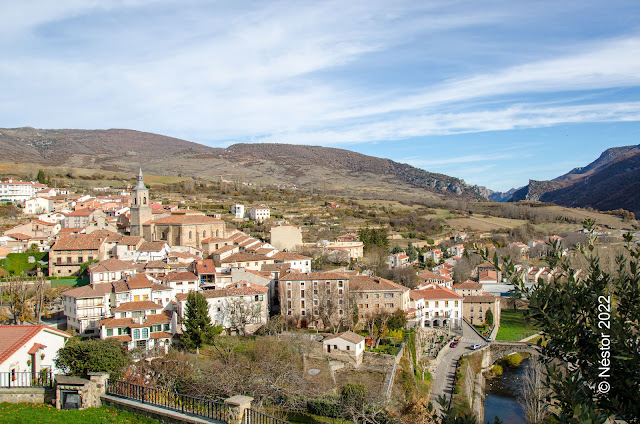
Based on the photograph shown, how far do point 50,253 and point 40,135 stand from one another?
6864 inches

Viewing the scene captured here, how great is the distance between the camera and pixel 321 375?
77.3 feet

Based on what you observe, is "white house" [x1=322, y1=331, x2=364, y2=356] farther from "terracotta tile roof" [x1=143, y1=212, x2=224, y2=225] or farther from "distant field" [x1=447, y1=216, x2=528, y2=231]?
"distant field" [x1=447, y1=216, x2=528, y2=231]

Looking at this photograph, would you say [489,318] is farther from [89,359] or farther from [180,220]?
[89,359]

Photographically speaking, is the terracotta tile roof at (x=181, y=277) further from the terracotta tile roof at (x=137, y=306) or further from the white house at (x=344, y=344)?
the white house at (x=344, y=344)

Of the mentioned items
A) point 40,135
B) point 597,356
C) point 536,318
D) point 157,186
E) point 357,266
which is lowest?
point 357,266

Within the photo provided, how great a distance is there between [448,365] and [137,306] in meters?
19.5

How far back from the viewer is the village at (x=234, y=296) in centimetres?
2523

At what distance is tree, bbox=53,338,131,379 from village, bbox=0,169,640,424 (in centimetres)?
101

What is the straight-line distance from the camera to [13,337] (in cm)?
1411

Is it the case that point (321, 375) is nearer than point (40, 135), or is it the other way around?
point (321, 375)

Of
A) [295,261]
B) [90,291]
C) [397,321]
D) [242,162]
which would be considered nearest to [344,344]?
[397,321]

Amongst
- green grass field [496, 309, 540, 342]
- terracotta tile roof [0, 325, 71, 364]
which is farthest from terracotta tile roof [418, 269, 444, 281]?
terracotta tile roof [0, 325, 71, 364]

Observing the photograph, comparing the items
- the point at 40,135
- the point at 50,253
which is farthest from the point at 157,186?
the point at 40,135

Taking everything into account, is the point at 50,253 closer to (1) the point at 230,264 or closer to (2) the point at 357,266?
(1) the point at 230,264
